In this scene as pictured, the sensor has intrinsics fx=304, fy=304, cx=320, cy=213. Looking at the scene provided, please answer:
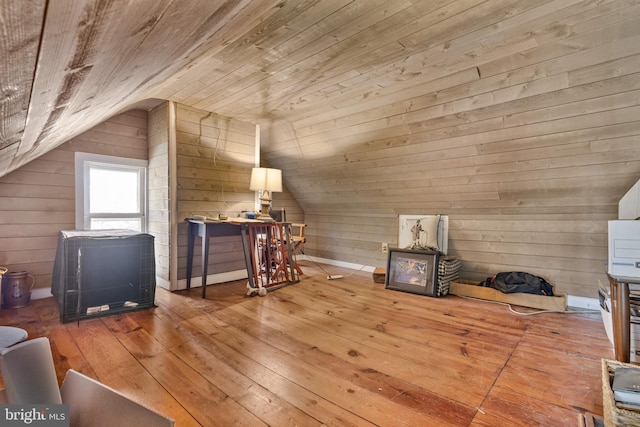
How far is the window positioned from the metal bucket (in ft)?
2.09

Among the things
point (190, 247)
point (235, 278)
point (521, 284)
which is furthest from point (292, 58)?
point (521, 284)

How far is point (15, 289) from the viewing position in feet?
8.70

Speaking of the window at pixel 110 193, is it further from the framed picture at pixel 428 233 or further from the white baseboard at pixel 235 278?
the framed picture at pixel 428 233

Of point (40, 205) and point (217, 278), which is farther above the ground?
point (40, 205)

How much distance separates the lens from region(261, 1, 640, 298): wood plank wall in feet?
6.37

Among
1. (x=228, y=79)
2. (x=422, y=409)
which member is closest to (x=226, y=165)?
(x=228, y=79)

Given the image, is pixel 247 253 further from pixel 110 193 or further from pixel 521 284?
pixel 521 284

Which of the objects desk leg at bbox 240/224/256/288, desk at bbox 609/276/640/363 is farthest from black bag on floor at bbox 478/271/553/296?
desk leg at bbox 240/224/256/288

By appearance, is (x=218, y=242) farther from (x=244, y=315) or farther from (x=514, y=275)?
(x=514, y=275)

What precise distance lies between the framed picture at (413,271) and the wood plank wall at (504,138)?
546mm

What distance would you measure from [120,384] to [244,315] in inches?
43.7

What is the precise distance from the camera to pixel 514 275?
124 inches
